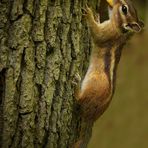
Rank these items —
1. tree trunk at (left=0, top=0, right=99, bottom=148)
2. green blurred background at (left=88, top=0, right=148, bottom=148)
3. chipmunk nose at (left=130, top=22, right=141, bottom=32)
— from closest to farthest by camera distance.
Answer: tree trunk at (left=0, top=0, right=99, bottom=148), chipmunk nose at (left=130, top=22, right=141, bottom=32), green blurred background at (left=88, top=0, right=148, bottom=148)

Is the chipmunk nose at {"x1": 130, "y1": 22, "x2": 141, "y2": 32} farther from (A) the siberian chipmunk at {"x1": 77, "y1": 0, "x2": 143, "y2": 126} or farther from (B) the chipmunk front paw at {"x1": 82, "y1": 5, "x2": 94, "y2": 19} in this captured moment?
(B) the chipmunk front paw at {"x1": 82, "y1": 5, "x2": 94, "y2": 19}

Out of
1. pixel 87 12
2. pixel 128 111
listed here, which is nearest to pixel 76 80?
pixel 87 12

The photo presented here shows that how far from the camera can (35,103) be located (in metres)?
4.21

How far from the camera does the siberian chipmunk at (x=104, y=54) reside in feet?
14.5

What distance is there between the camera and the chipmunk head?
4.62m

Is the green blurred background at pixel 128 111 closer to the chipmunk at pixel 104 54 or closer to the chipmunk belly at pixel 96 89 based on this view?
the chipmunk at pixel 104 54

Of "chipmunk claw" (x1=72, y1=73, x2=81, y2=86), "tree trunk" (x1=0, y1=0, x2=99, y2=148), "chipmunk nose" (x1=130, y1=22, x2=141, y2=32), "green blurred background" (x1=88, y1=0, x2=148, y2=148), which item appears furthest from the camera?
"green blurred background" (x1=88, y1=0, x2=148, y2=148)

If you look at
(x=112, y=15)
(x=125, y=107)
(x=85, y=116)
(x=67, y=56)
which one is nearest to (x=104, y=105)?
(x=85, y=116)

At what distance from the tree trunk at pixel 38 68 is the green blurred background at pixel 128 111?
3.72 m

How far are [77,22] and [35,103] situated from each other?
65 centimetres

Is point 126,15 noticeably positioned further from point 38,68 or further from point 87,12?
point 38,68

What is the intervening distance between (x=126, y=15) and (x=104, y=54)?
34cm

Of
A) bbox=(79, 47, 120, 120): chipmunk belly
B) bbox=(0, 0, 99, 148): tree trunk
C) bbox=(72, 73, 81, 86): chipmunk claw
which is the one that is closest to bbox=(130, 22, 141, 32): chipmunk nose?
bbox=(79, 47, 120, 120): chipmunk belly

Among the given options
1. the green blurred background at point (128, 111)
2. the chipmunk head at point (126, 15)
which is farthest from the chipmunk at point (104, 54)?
the green blurred background at point (128, 111)
